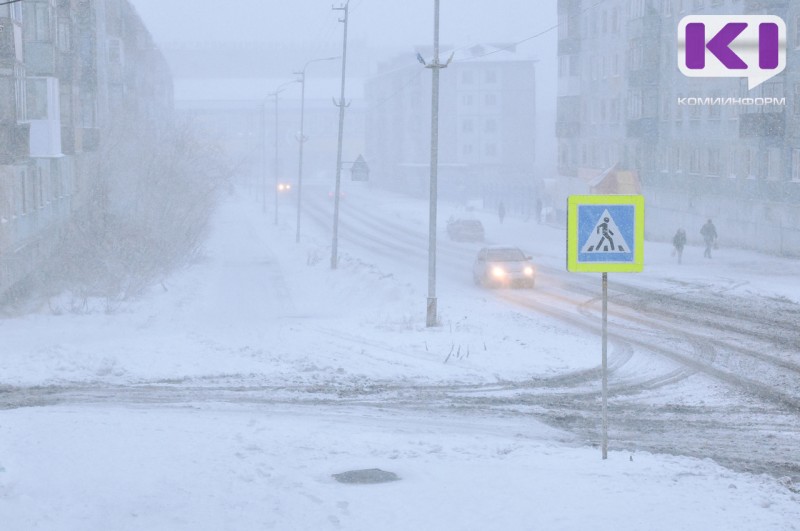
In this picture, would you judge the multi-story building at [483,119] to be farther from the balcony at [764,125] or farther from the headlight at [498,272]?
the headlight at [498,272]

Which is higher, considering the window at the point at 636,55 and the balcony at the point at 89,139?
the window at the point at 636,55

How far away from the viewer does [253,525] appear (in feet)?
26.3

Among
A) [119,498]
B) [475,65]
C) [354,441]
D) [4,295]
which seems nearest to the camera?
[119,498]

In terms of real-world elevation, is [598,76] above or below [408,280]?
above

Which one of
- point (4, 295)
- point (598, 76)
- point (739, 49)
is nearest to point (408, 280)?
point (4, 295)

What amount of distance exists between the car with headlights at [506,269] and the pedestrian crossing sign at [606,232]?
21924 mm

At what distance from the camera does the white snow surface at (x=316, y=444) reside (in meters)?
8.23

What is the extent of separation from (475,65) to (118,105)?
178 feet

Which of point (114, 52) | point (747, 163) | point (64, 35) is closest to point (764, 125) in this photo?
point (747, 163)

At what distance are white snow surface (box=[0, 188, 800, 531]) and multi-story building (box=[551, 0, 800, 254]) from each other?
20.9 meters

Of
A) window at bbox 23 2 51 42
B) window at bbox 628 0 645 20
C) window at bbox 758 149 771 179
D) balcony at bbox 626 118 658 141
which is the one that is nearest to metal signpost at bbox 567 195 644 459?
window at bbox 23 2 51 42

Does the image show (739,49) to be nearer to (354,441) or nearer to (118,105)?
(118,105)

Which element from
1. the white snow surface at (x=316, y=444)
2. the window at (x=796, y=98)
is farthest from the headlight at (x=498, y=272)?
the window at (x=796, y=98)

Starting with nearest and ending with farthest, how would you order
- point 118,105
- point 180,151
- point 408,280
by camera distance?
point 408,280
point 180,151
point 118,105
